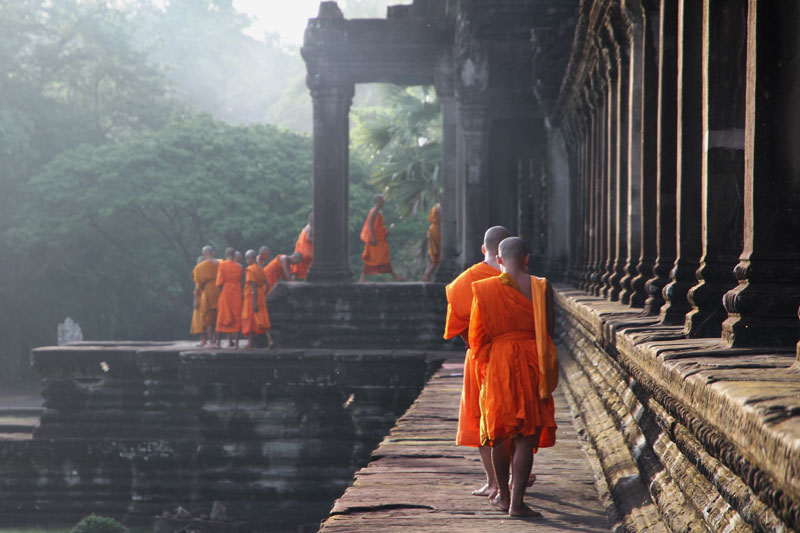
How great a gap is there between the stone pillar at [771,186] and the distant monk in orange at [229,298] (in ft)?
44.1

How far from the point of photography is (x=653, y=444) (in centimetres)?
378

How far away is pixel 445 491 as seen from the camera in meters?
5.13

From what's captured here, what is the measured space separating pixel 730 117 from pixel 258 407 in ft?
38.9

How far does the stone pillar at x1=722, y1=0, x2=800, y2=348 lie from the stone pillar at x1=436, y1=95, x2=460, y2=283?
44.1ft

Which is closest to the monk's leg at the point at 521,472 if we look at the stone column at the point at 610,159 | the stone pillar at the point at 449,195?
the stone column at the point at 610,159

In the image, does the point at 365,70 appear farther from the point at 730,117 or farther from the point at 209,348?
the point at 730,117

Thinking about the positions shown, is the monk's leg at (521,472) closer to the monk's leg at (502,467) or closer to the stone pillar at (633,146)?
the monk's leg at (502,467)

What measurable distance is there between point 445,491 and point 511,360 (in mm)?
900

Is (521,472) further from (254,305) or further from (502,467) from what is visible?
(254,305)

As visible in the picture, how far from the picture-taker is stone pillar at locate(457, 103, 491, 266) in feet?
→ 51.0

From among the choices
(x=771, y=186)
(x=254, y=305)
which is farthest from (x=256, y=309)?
(x=771, y=186)

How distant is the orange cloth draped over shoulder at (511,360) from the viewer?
4520mm

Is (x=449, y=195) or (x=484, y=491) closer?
(x=484, y=491)

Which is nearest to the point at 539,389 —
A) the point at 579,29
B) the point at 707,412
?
the point at 707,412
